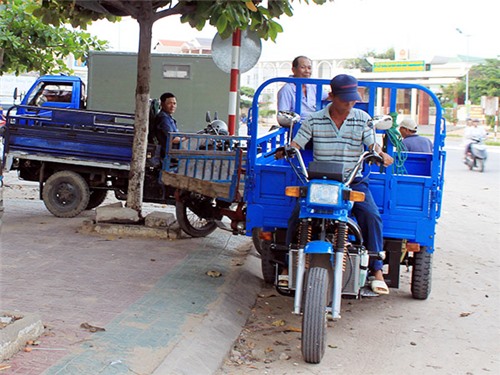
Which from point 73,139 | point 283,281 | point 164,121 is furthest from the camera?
point 73,139

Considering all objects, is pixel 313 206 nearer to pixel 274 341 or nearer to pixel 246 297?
pixel 274 341

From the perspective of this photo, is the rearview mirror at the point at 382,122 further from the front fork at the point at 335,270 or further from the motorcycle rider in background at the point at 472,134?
the motorcycle rider in background at the point at 472,134

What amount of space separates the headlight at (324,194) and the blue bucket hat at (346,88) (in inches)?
35.9

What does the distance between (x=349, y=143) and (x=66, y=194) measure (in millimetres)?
5331

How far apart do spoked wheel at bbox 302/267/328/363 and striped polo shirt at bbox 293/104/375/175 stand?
1182mm

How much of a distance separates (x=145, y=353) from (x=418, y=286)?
3007 millimetres

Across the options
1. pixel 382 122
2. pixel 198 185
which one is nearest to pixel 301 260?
pixel 382 122

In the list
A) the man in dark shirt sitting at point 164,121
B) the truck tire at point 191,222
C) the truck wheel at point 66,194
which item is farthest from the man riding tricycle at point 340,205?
the truck wheel at point 66,194

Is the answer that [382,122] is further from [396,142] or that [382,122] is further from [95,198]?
[95,198]

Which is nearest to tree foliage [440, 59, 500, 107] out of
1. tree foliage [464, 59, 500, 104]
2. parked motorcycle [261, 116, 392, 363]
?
tree foliage [464, 59, 500, 104]

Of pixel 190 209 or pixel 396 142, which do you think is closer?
pixel 396 142

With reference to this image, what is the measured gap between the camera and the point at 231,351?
518 cm

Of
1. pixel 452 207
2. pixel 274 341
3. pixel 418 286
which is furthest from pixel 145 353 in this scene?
pixel 452 207

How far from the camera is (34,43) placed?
1365 centimetres
